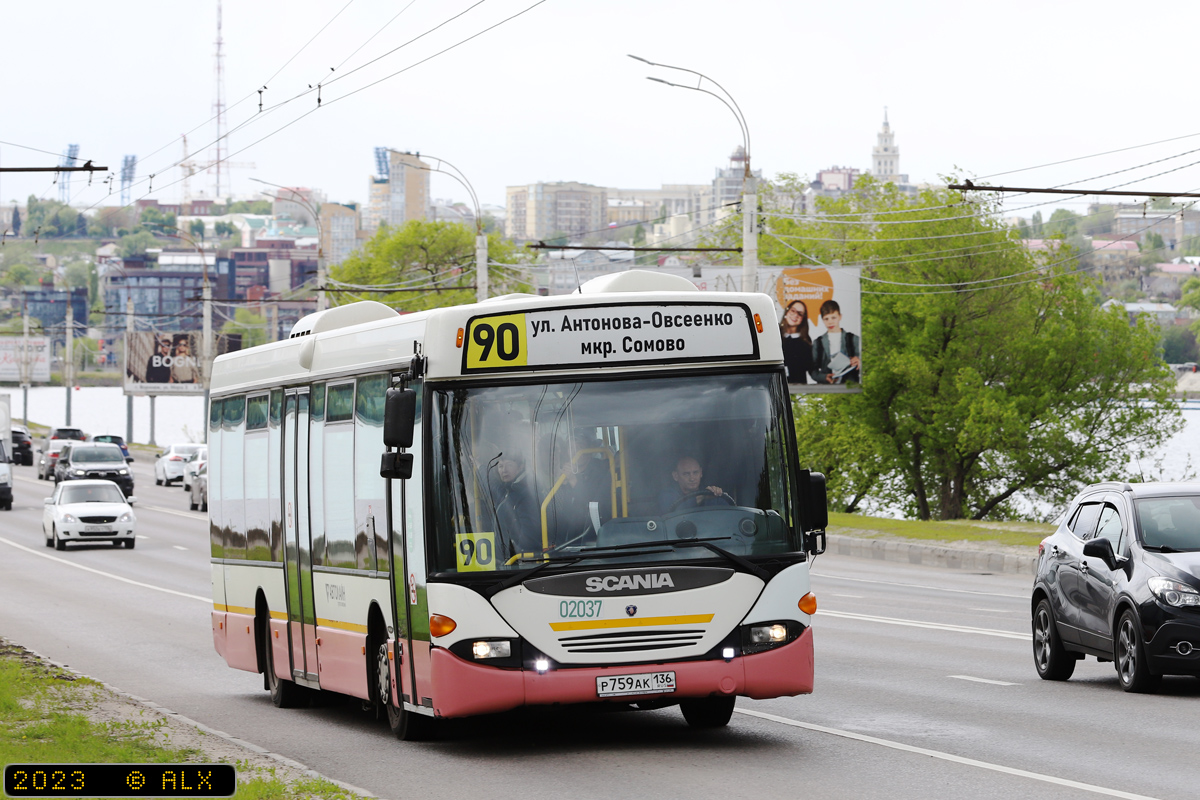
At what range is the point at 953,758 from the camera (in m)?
10.2

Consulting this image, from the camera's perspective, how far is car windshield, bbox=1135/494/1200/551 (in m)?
13.5

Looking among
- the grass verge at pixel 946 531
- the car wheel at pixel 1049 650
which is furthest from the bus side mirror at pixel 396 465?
the grass verge at pixel 946 531

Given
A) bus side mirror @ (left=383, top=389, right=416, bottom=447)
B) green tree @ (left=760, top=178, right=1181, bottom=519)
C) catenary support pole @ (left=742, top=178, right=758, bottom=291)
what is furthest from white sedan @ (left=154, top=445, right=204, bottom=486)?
bus side mirror @ (left=383, top=389, right=416, bottom=447)

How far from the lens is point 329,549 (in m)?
12.7

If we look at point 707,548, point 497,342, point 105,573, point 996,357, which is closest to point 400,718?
point 707,548

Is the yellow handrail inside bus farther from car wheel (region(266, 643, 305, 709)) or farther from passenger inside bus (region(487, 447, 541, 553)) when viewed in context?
car wheel (region(266, 643, 305, 709))

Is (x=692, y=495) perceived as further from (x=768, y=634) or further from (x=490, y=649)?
(x=490, y=649)

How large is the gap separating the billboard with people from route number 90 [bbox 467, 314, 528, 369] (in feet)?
299

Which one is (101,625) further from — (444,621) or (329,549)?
(444,621)

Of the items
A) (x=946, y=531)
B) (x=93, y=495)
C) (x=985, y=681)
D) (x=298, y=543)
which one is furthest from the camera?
(x=93, y=495)

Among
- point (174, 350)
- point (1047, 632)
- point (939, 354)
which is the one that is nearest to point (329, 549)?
point (1047, 632)

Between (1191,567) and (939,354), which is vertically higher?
(939,354)

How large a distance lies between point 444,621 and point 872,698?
4.28 m

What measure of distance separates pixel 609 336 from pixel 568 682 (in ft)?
6.80
